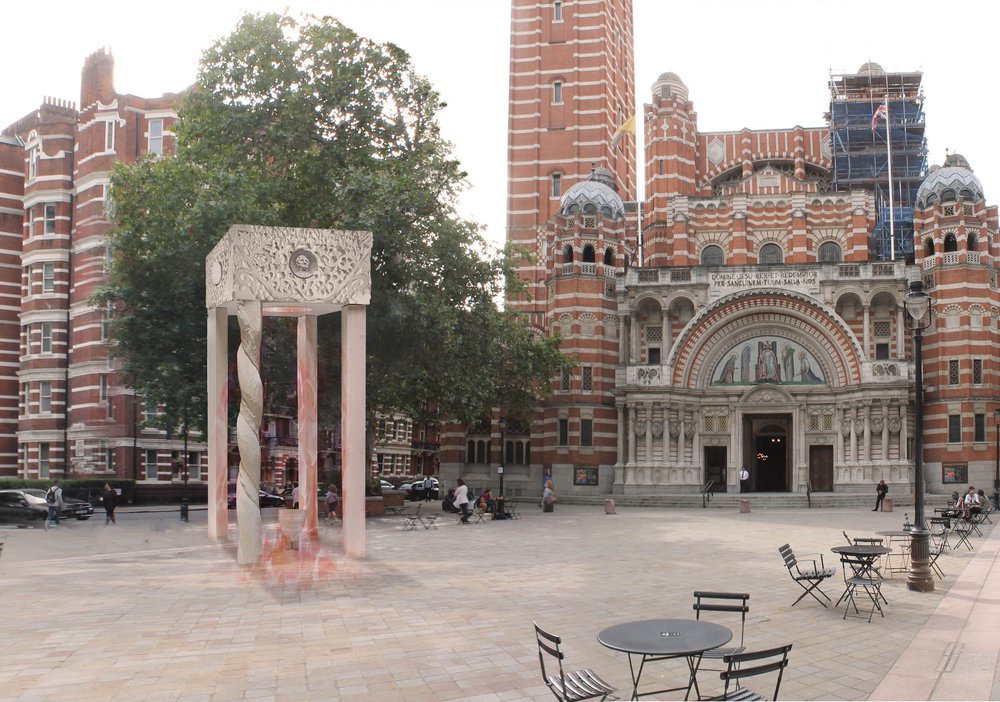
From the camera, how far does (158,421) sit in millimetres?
30484

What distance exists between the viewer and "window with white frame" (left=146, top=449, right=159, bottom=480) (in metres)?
43.9

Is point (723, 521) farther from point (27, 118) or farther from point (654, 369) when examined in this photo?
point (27, 118)

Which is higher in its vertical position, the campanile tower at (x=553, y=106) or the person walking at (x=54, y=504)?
the campanile tower at (x=553, y=106)

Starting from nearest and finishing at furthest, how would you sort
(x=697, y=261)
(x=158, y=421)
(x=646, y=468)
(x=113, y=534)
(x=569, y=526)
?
1. (x=113, y=534)
2. (x=569, y=526)
3. (x=158, y=421)
4. (x=646, y=468)
5. (x=697, y=261)

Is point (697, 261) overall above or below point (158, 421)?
above

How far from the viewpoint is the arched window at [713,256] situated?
48.7 m

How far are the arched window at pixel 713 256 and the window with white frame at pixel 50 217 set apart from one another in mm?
34841

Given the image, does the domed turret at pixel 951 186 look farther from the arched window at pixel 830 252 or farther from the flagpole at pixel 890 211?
the arched window at pixel 830 252

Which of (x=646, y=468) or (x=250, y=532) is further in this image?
(x=646, y=468)

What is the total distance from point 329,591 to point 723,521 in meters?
18.4

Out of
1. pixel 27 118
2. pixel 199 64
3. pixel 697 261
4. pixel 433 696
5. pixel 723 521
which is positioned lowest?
pixel 723 521

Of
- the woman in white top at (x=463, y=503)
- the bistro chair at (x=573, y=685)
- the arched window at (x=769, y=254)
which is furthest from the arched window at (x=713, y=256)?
the bistro chair at (x=573, y=685)

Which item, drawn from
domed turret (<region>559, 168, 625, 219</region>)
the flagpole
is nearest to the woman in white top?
domed turret (<region>559, 168, 625, 219</region>)

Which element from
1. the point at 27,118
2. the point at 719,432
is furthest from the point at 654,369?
the point at 27,118
